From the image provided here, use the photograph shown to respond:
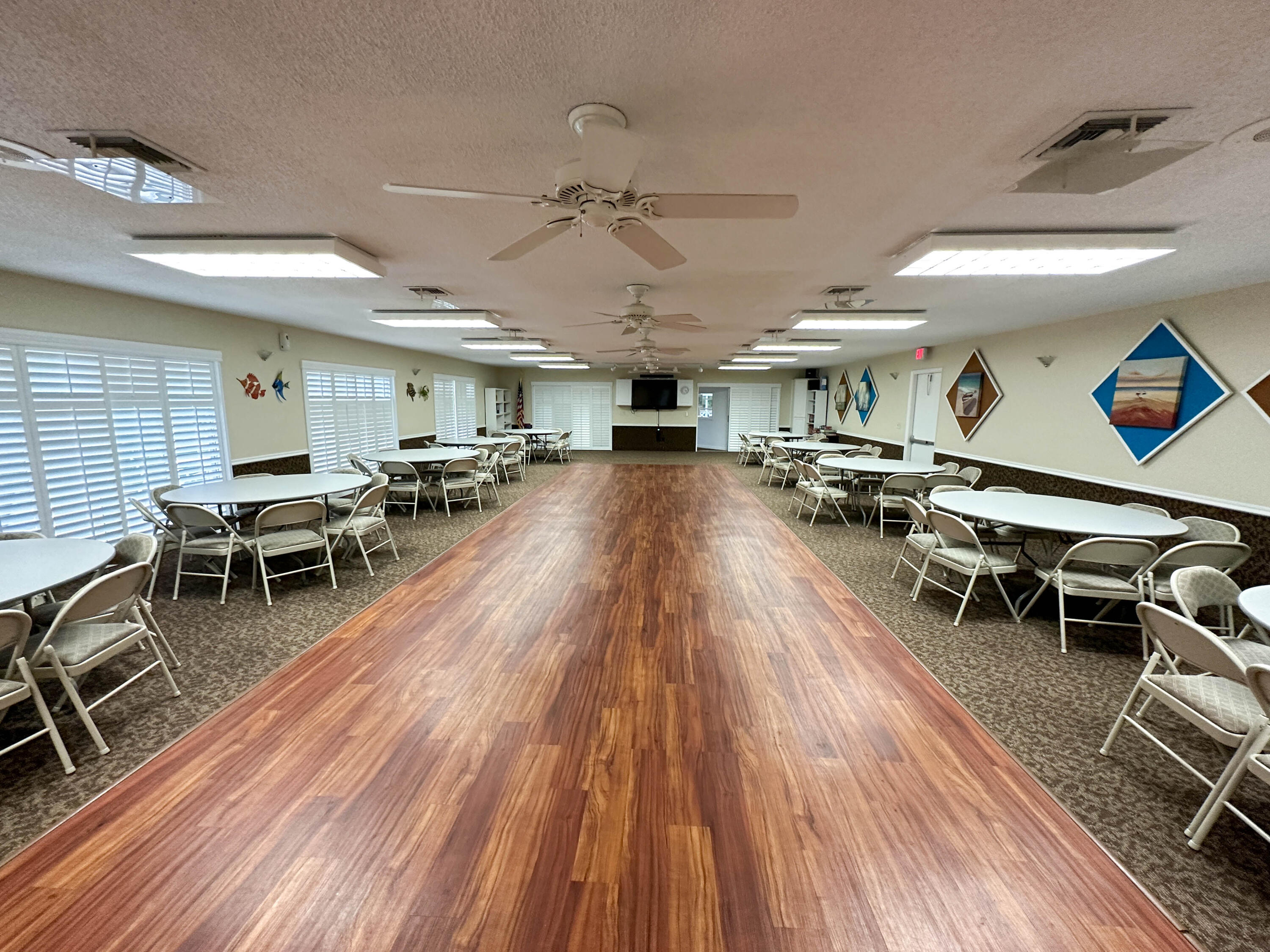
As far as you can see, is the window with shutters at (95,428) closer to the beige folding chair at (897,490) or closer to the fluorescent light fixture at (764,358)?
the beige folding chair at (897,490)

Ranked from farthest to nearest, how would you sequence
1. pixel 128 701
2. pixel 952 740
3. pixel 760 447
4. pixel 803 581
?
pixel 760 447, pixel 803 581, pixel 128 701, pixel 952 740

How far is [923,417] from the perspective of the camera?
8.33 m

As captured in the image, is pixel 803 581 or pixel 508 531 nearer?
pixel 803 581

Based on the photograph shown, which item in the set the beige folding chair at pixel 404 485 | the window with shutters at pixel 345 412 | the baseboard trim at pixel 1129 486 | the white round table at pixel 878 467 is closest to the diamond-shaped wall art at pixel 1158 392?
the baseboard trim at pixel 1129 486

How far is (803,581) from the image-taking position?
4242 millimetres

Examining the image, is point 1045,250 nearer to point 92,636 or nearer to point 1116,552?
point 1116,552

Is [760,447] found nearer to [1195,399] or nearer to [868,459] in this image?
[868,459]

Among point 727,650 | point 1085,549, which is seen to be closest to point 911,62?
point 727,650

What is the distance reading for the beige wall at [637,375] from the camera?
14.2 m

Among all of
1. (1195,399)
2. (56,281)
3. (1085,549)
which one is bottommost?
(1085,549)

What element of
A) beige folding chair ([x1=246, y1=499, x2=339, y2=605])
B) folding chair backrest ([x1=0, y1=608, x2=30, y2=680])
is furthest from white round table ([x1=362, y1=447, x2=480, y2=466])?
folding chair backrest ([x1=0, y1=608, x2=30, y2=680])

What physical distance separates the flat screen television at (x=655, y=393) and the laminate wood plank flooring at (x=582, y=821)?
11.3 metres

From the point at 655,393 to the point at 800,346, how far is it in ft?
22.2

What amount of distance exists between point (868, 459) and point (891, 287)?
352 centimetres
